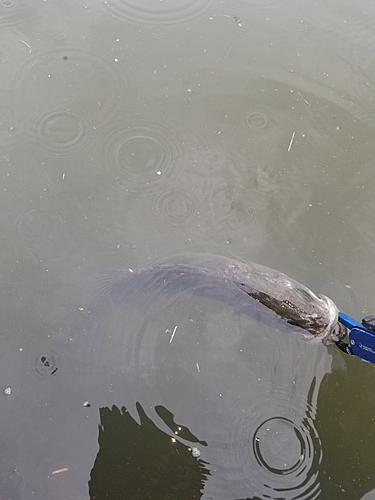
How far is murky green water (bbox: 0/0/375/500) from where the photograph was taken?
334 centimetres

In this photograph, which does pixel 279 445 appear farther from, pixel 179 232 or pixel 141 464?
pixel 179 232

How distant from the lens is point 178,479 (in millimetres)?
3270

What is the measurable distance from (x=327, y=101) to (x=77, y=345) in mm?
3429

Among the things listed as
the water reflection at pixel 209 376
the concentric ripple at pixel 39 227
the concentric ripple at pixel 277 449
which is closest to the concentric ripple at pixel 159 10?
the concentric ripple at pixel 39 227

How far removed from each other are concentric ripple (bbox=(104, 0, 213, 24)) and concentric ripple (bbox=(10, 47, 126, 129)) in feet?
2.39

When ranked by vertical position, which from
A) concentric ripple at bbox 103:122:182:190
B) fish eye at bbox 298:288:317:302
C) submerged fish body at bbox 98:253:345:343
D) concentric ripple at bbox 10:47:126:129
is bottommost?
fish eye at bbox 298:288:317:302

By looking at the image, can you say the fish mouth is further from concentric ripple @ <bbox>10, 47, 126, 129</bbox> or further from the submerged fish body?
concentric ripple @ <bbox>10, 47, 126, 129</bbox>

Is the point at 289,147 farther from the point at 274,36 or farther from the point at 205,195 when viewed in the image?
the point at 274,36

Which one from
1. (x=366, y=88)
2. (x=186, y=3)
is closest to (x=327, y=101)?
(x=366, y=88)

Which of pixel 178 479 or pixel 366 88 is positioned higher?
pixel 366 88

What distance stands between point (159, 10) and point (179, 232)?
2823 millimetres

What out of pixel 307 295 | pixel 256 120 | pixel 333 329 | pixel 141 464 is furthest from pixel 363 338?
pixel 256 120

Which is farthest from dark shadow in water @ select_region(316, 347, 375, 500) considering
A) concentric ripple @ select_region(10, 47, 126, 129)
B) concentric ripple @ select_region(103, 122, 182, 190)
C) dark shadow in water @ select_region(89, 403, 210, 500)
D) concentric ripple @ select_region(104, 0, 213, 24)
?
concentric ripple @ select_region(104, 0, 213, 24)

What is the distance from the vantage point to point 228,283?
3838 millimetres
